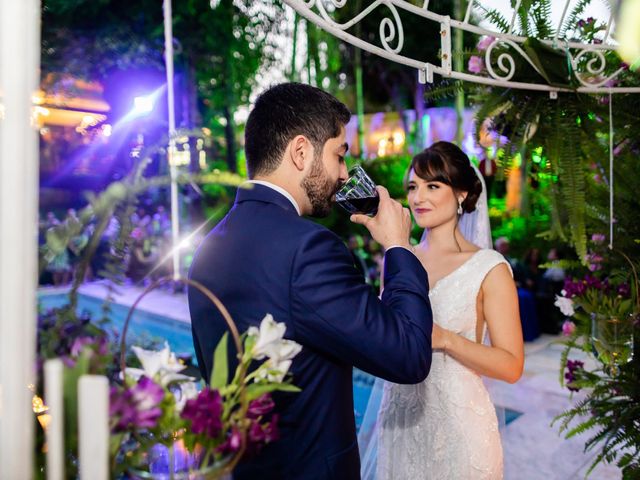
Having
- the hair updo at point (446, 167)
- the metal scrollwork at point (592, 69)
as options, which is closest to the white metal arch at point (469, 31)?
the metal scrollwork at point (592, 69)

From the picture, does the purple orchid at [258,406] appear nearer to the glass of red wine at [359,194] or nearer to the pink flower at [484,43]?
the glass of red wine at [359,194]

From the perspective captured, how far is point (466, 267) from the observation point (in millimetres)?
2211

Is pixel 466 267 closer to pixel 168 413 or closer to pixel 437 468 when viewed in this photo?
pixel 437 468

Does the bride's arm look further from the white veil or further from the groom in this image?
the groom

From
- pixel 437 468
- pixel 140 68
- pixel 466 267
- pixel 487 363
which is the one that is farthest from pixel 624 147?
pixel 140 68

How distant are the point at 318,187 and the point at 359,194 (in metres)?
0.15

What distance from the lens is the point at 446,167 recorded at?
2.26 metres

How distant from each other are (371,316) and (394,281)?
0.13 meters

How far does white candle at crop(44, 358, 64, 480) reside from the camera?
627 millimetres

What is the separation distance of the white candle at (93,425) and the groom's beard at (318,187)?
0.84 meters

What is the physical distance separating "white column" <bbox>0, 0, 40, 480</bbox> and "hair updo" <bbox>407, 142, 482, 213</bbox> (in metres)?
1.79

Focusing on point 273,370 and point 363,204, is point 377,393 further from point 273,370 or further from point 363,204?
point 273,370

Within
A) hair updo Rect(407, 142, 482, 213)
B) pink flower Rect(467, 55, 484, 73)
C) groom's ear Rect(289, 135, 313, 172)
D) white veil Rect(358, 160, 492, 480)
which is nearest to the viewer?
groom's ear Rect(289, 135, 313, 172)

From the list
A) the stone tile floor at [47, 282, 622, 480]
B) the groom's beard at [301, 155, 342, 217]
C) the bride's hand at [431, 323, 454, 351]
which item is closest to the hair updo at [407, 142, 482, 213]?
the bride's hand at [431, 323, 454, 351]
